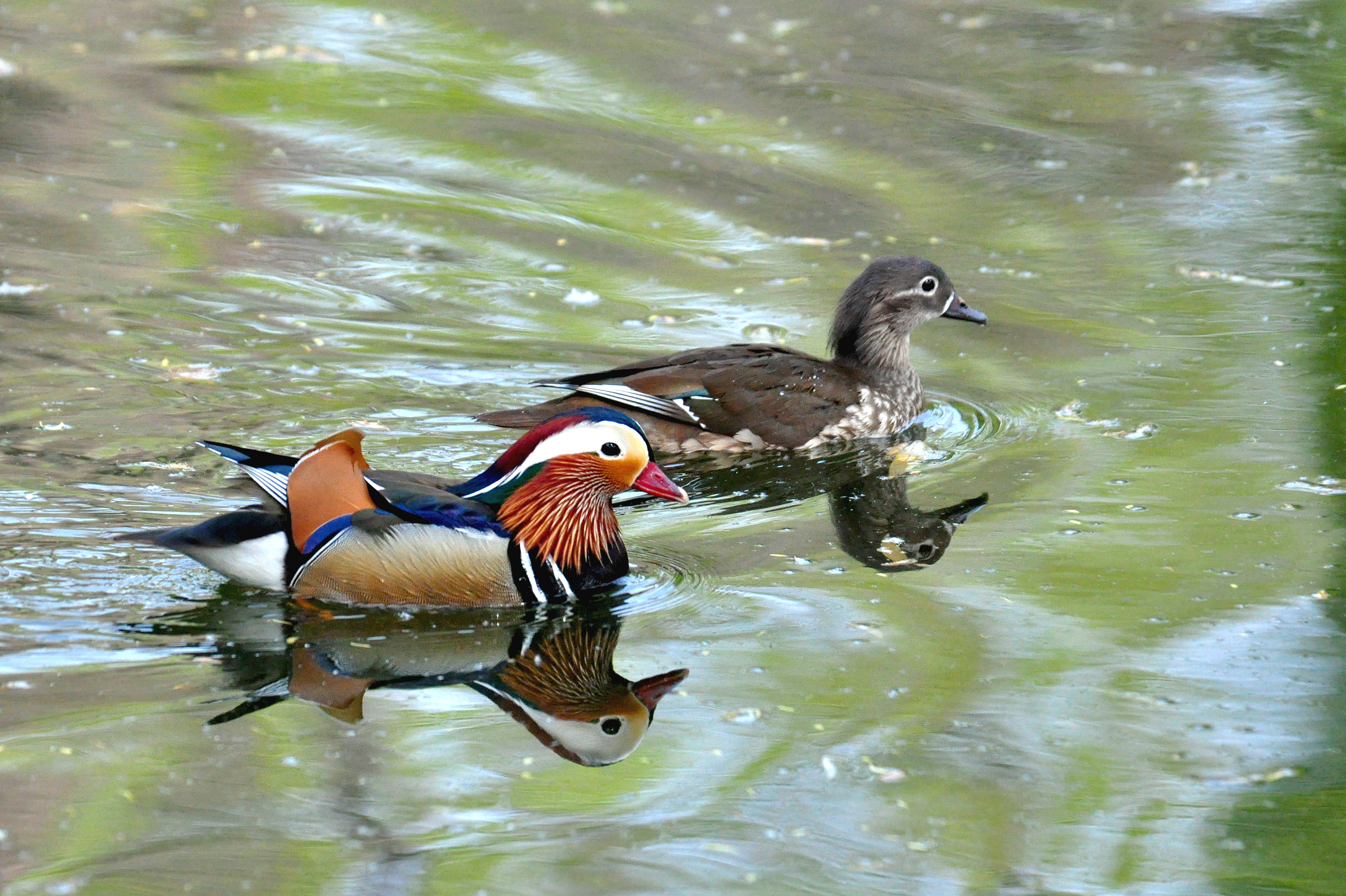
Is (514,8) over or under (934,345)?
over

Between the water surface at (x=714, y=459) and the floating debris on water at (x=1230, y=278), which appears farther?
the floating debris on water at (x=1230, y=278)

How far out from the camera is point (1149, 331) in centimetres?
974

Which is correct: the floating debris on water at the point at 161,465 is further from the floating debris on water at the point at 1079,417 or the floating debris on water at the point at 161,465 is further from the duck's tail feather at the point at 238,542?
the floating debris on water at the point at 1079,417

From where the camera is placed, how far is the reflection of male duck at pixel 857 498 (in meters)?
6.96

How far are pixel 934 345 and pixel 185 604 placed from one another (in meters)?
5.41

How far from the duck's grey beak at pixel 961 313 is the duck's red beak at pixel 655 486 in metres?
3.10

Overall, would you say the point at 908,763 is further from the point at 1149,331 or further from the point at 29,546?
the point at 1149,331

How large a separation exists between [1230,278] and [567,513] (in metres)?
5.71

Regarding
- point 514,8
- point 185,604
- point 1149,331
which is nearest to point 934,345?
point 1149,331

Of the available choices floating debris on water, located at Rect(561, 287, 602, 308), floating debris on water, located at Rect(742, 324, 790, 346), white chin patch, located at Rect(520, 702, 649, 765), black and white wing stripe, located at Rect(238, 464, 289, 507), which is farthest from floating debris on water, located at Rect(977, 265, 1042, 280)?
white chin patch, located at Rect(520, 702, 649, 765)

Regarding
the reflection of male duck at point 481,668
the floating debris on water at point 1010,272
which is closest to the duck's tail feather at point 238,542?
the reflection of male duck at point 481,668

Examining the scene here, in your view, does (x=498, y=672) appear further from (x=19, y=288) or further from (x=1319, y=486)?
(x=19, y=288)

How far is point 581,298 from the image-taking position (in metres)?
10.2

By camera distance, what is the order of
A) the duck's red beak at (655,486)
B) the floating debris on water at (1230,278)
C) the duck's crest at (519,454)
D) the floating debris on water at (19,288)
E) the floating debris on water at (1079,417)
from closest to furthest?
the duck's crest at (519,454), the duck's red beak at (655,486), the floating debris on water at (1079,417), the floating debris on water at (19,288), the floating debris on water at (1230,278)
